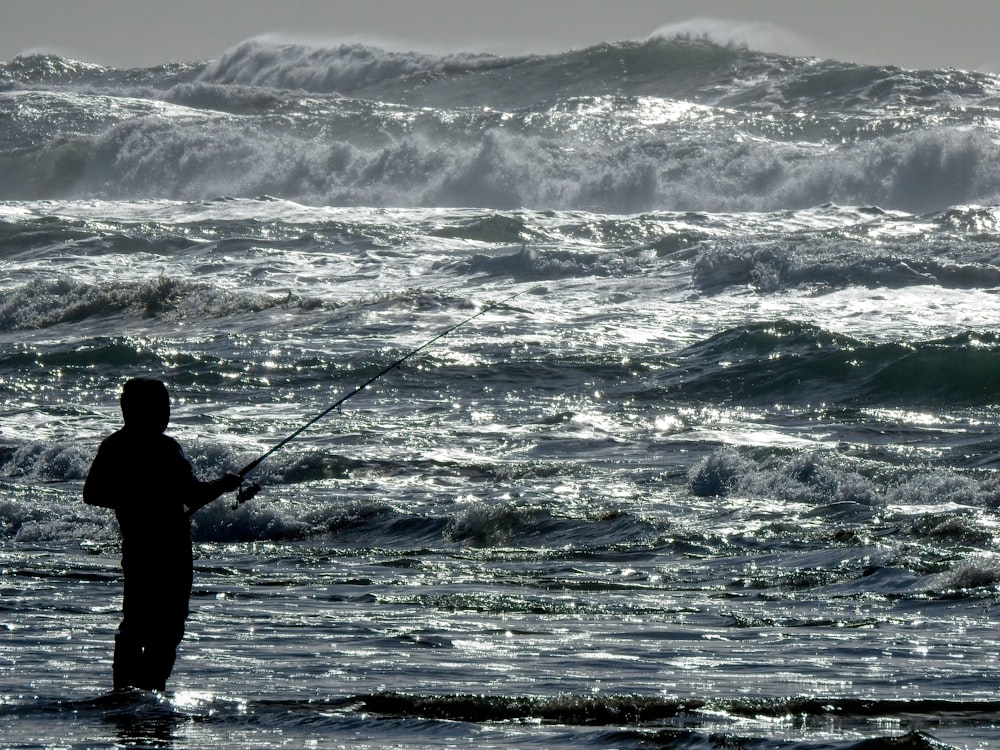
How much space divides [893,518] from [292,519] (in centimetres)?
339

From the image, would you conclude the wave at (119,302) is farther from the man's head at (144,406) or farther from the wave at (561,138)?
the wave at (561,138)

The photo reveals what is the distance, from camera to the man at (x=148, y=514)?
4238 millimetres

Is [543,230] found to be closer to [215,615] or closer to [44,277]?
[44,277]

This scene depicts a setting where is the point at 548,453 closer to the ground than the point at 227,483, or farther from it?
closer to the ground

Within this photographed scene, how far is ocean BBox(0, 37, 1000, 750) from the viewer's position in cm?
445

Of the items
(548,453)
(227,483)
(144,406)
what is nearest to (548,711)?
(227,483)

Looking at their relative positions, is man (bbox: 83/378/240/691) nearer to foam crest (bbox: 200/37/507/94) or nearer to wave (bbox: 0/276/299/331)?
wave (bbox: 0/276/299/331)

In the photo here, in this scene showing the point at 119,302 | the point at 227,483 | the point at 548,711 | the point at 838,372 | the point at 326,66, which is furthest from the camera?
Result: the point at 326,66

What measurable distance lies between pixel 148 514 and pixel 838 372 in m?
11.2

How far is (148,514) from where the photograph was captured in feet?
13.9

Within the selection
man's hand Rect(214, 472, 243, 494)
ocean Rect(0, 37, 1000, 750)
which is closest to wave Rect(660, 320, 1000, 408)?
ocean Rect(0, 37, 1000, 750)

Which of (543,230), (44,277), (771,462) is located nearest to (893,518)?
(771,462)

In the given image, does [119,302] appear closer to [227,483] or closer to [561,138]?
[227,483]

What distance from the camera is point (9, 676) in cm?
469
